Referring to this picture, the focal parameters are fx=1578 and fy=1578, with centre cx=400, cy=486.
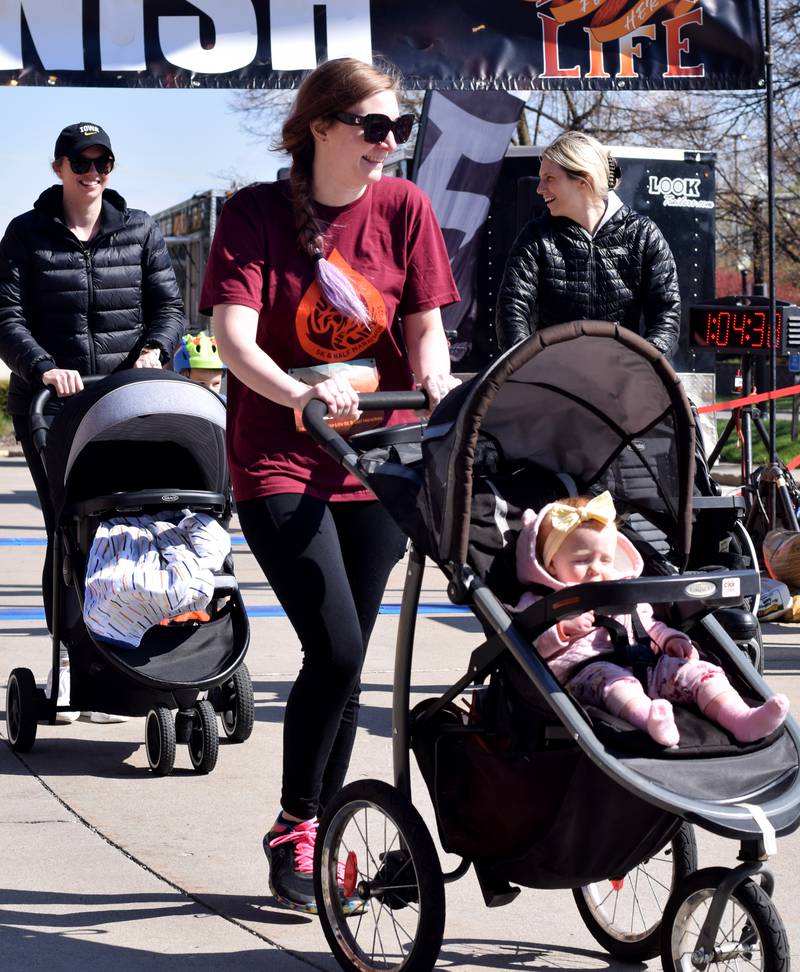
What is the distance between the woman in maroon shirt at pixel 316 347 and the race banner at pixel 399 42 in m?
5.72

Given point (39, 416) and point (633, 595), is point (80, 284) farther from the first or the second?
point (633, 595)

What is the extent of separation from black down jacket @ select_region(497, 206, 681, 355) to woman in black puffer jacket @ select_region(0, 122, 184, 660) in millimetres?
1333

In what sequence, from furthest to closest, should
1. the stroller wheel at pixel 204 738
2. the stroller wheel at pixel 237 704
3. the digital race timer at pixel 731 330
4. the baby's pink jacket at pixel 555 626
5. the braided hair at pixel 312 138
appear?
1. the digital race timer at pixel 731 330
2. the stroller wheel at pixel 237 704
3. the stroller wheel at pixel 204 738
4. the braided hair at pixel 312 138
5. the baby's pink jacket at pixel 555 626

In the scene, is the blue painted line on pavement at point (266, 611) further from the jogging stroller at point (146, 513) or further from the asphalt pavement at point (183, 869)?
the jogging stroller at point (146, 513)

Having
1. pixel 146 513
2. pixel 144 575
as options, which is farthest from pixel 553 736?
pixel 146 513

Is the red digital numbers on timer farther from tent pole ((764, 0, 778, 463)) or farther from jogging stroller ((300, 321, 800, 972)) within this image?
jogging stroller ((300, 321, 800, 972))

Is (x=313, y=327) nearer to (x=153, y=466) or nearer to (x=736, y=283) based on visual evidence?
(x=153, y=466)

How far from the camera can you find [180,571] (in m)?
4.92

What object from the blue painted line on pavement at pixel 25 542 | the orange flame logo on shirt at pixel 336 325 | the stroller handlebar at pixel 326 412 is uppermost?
the orange flame logo on shirt at pixel 336 325

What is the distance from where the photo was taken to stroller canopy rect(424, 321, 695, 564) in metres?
3.13

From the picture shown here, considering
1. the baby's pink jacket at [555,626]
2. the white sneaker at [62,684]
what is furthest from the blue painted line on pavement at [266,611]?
the baby's pink jacket at [555,626]

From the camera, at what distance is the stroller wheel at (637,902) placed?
349 cm

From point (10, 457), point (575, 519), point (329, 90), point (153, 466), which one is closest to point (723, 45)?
point (153, 466)

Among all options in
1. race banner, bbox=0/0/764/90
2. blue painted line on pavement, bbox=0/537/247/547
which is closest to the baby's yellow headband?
race banner, bbox=0/0/764/90
